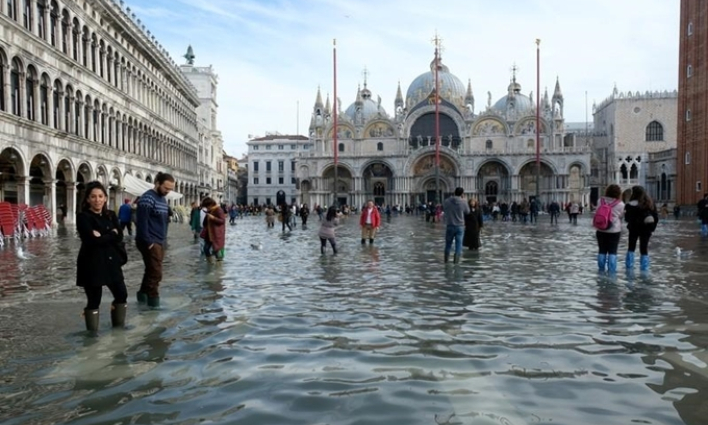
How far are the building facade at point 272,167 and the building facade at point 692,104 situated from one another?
207 ft

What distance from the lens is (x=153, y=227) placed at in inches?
288

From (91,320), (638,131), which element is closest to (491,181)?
(638,131)

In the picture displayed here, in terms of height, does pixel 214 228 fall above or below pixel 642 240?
above

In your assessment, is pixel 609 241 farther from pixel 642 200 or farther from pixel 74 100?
pixel 74 100

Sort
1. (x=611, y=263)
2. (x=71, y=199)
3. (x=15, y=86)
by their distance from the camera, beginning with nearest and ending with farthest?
(x=611, y=263), (x=15, y=86), (x=71, y=199)

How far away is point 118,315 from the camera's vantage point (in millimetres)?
6383

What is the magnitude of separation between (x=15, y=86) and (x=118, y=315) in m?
21.0

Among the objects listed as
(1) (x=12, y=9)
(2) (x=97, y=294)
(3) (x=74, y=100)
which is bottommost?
(2) (x=97, y=294)

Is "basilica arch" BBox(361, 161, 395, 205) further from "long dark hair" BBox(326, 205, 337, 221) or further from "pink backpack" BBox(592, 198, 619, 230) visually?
"pink backpack" BBox(592, 198, 619, 230)

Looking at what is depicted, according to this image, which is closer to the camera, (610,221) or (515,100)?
(610,221)

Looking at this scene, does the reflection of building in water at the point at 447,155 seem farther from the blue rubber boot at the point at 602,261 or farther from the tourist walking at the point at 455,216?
the blue rubber boot at the point at 602,261

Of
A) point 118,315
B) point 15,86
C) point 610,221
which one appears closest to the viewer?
point 118,315

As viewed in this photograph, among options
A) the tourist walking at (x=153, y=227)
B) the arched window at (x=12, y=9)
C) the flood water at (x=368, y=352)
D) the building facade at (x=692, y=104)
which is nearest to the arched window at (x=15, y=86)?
the arched window at (x=12, y=9)

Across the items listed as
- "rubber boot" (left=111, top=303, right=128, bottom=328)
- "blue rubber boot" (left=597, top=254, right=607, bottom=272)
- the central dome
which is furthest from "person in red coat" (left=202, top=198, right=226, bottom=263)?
the central dome
